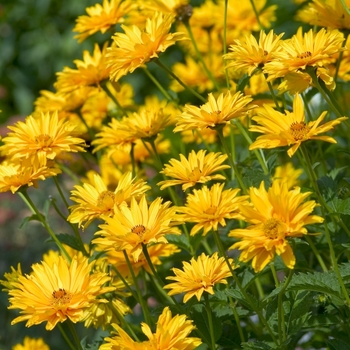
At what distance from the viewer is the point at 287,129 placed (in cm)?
123

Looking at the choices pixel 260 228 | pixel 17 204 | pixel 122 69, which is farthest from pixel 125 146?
Result: pixel 17 204

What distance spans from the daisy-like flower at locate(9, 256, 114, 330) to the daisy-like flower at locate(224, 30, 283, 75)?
0.46m

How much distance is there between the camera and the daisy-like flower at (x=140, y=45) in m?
1.50

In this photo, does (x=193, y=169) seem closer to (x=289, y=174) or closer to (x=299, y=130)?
(x=299, y=130)

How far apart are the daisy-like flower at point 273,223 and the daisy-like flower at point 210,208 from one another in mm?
97

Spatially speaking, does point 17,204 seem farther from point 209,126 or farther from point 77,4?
point 209,126

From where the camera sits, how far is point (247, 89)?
1.90 metres

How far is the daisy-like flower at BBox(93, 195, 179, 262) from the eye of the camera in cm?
117

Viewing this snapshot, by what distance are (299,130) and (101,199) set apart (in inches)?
13.7

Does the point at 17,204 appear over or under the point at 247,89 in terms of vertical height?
under

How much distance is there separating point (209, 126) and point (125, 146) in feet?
1.62

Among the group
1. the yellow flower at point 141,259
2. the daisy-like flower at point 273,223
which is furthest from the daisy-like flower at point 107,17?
the daisy-like flower at point 273,223

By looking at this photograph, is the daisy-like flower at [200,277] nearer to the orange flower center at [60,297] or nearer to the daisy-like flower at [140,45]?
the orange flower center at [60,297]

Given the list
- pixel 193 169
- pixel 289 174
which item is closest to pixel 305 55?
pixel 193 169
